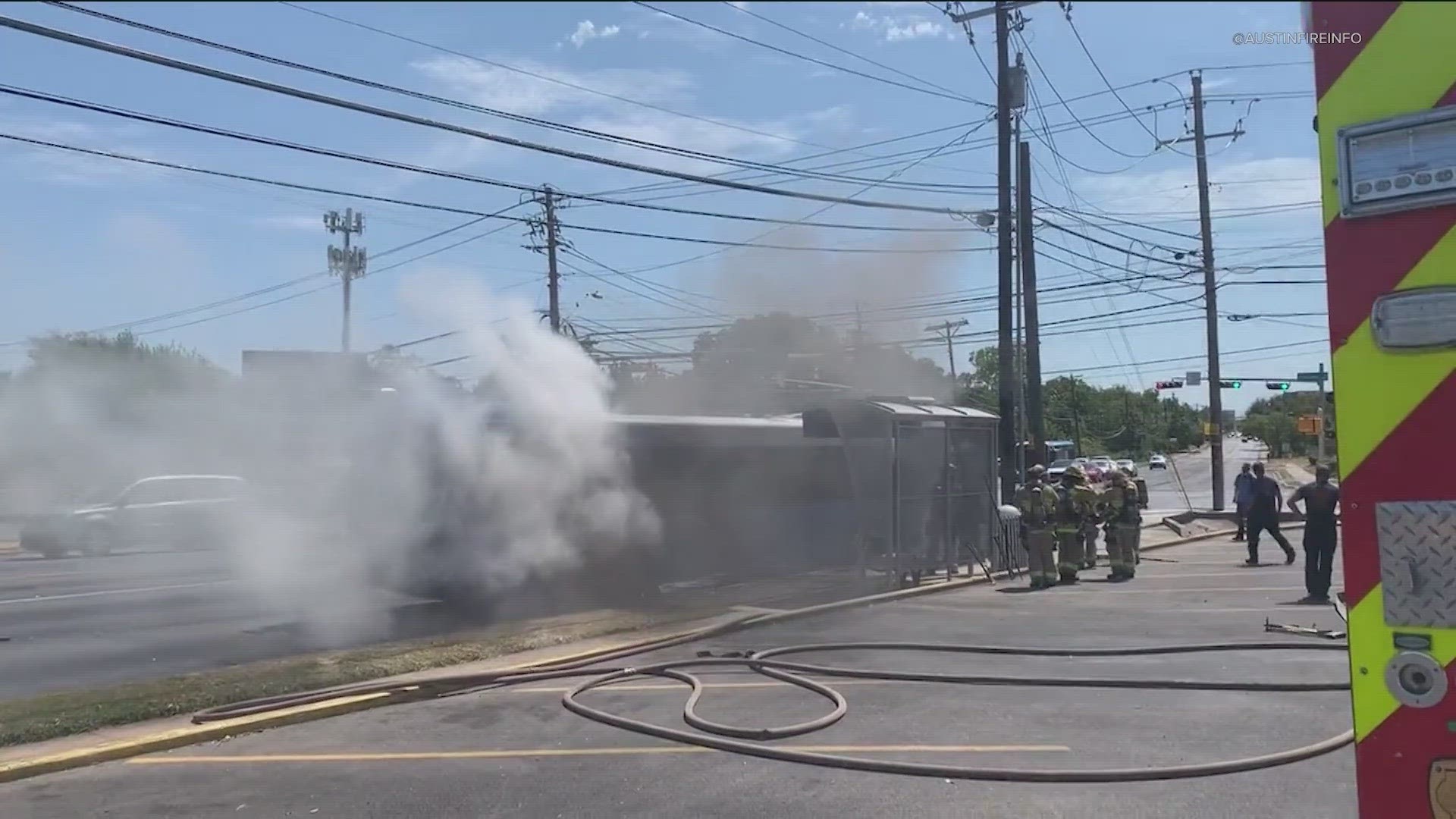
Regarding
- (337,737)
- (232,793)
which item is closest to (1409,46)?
(232,793)

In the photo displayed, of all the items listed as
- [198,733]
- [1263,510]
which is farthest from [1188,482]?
[198,733]

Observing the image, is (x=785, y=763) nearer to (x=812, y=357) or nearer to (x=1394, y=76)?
(x=1394, y=76)

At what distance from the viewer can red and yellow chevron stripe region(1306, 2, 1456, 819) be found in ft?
6.73

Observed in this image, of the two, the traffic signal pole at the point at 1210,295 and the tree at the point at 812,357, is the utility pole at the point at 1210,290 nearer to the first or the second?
the traffic signal pole at the point at 1210,295

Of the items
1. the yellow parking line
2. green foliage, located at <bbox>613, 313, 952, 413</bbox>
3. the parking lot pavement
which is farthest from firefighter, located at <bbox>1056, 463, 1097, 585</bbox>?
the yellow parking line

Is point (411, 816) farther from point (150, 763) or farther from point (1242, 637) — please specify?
point (1242, 637)

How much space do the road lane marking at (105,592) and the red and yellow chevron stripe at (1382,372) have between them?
1535cm

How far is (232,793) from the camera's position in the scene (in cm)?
605

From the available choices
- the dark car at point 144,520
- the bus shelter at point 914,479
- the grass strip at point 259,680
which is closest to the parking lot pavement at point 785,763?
the grass strip at point 259,680

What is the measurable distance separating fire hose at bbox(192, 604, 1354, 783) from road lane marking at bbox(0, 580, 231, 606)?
8034 millimetres

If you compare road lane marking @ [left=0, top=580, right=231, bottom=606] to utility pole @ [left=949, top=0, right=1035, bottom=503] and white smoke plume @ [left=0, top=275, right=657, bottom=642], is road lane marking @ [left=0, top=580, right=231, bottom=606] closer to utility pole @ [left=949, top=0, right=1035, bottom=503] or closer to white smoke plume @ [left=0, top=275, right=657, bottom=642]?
white smoke plume @ [left=0, top=275, right=657, bottom=642]

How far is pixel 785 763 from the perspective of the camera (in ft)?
20.6

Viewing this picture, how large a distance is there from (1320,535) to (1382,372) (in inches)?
494

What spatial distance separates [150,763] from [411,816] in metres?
2.29
